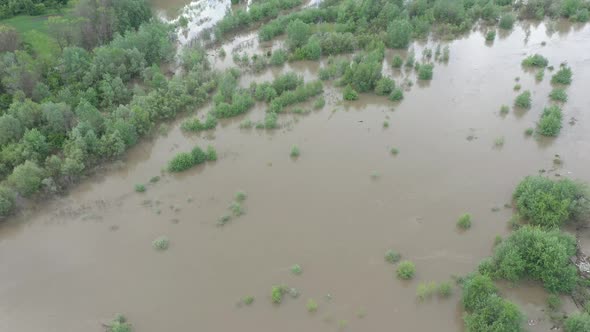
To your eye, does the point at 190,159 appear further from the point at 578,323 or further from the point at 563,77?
the point at 563,77

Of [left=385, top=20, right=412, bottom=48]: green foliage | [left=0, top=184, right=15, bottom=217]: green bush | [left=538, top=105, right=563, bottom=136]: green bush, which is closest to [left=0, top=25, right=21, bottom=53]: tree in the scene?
[left=0, top=184, right=15, bottom=217]: green bush

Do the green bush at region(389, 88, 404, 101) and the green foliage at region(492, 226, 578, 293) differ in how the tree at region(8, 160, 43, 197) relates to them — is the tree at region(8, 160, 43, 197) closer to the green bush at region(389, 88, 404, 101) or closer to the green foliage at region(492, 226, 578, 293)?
the green bush at region(389, 88, 404, 101)

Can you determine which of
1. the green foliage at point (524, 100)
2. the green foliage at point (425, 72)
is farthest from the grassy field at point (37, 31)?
the green foliage at point (524, 100)

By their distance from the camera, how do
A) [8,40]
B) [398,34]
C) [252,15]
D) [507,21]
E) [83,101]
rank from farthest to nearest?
[252,15]
[507,21]
[398,34]
[8,40]
[83,101]

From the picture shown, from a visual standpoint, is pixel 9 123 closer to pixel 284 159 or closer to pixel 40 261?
pixel 40 261

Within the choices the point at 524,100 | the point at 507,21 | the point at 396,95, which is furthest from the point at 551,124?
the point at 507,21

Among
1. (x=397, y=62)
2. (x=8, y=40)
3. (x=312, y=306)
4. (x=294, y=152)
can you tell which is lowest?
(x=312, y=306)

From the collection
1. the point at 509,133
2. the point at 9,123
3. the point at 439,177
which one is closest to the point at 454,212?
the point at 439,177
